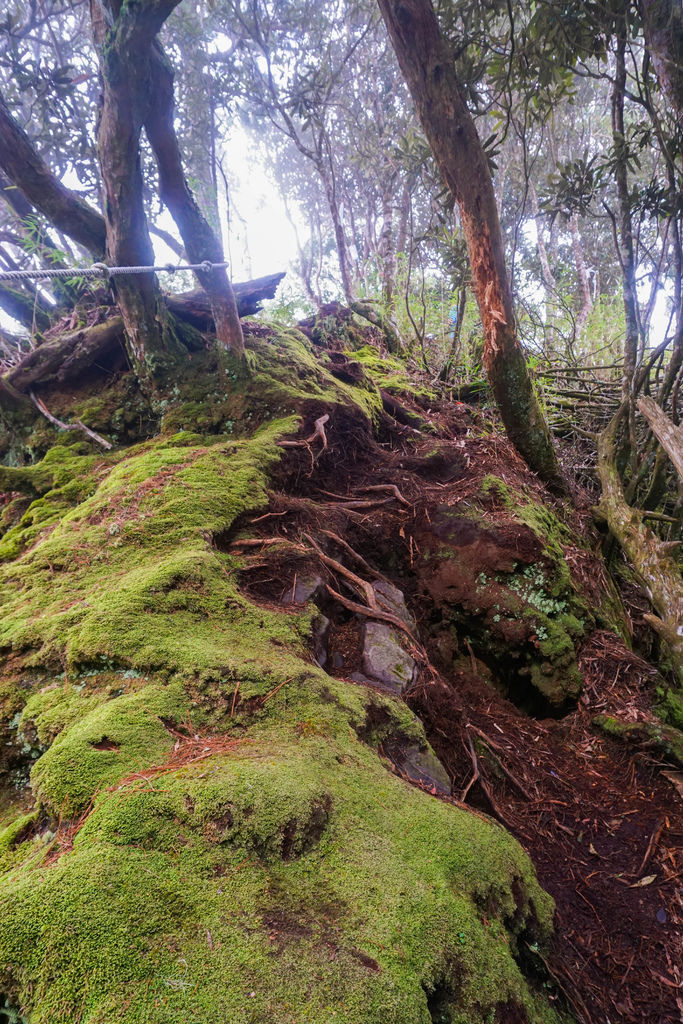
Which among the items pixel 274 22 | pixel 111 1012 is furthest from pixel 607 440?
pixel 274 22

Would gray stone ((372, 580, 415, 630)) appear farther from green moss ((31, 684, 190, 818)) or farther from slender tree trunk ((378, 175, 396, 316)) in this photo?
slender tree trunk ((378, 175, 396, 316))

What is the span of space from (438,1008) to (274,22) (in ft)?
46.1

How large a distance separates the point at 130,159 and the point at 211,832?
465 centimetres

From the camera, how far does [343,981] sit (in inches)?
47.8

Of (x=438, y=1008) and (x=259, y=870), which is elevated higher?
(x=259, y=870)

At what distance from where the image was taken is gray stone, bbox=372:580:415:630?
11.0 ft

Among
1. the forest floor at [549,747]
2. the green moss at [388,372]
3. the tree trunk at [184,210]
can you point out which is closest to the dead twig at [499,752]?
the forest floor at [549,747]

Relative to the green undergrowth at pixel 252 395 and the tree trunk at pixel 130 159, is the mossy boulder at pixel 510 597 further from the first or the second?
the tree trunk at pixel 130 159

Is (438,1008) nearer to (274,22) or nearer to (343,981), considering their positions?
(343,981)

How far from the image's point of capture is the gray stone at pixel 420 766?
2.27 m

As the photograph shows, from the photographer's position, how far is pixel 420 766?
2.35 m

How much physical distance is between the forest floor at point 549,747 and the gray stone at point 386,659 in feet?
0.23

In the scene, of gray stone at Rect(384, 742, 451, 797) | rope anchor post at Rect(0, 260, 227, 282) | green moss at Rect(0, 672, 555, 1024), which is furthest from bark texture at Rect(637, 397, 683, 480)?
rope anchor post at Rect(0, 260, 227, 282)

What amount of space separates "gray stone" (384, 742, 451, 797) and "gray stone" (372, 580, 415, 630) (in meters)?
0.96
